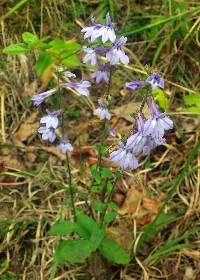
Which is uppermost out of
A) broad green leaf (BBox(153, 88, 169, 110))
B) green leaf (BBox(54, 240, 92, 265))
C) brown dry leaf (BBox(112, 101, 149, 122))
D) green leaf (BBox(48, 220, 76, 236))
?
broad green leaf (BBox(153, 88, 169, 110))

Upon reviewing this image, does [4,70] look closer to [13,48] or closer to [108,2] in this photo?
[108,2]

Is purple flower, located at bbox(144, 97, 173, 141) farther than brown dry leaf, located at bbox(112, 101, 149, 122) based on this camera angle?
No

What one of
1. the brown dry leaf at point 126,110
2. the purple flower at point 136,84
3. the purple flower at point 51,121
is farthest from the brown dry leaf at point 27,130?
the purple flower at point 136,84

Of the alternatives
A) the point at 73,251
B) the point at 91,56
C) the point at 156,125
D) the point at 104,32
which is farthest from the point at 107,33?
the point at 73,251

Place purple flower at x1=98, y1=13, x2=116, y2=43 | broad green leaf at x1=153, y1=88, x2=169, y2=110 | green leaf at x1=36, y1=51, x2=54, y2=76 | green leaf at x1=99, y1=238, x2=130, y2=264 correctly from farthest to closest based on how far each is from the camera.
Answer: broad green leaf at x1=153, y1=88, x2=169, y2=110, green leaf at x1=99, y1=238, x2=130, y2=264, purple flower at x1=98, y1=13, x2=116, y2=43, green leaf at x1=36, y1=51, x2=54, y2=76

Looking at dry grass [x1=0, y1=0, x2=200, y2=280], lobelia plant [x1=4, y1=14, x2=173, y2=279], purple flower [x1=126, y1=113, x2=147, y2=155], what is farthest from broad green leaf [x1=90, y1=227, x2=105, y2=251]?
purple flower [x1=126, y1=113, x2=147, y2=155]

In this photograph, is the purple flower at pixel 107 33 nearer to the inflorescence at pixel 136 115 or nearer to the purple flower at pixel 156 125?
the inflorescence at pixel 136 115

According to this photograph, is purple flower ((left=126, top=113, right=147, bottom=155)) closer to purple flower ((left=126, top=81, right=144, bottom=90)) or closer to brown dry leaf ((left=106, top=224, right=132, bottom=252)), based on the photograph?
purple flower ((left=126, top=81, right=144, bottom=90))

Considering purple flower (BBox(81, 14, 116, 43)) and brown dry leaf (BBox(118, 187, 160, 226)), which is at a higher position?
purple flower (BBox(81, 14, 116, 43))
